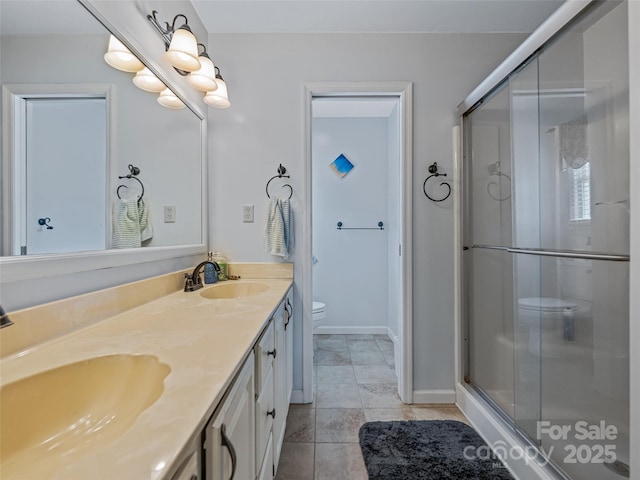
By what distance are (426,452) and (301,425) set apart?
692 millimetres

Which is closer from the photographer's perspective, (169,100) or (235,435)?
(235,435)

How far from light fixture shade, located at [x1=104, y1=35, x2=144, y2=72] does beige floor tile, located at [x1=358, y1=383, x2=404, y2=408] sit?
2.19m

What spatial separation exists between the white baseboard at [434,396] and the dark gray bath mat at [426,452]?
0.59 feet

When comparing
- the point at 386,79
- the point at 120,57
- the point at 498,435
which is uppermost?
the point at 386,79

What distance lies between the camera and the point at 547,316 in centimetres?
137

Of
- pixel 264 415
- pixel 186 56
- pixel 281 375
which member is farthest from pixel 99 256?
pixel 186 56

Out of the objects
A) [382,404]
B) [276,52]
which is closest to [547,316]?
[382,404]

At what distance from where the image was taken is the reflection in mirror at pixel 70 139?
707 millimetres

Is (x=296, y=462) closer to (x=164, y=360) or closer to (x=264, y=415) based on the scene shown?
(x=264, y=415)

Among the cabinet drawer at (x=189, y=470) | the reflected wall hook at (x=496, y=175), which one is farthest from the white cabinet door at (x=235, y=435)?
the reflected wall hook at (x=496, y=175)

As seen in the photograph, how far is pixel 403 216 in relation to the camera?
1.91m

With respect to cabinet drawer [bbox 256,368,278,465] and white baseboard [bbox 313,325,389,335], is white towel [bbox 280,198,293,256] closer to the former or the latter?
cabinet drawer [bbox 256,368,278,465]

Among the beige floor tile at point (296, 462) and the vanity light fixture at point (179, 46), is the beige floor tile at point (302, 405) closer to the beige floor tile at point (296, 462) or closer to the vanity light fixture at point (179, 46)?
the beige floor tile at point (296, 462)

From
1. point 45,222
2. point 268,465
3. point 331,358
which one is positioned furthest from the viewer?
point 331,358
